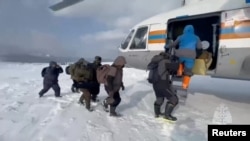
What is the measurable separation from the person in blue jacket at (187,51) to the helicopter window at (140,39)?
8.57ft

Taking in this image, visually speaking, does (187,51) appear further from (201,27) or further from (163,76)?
(201,27)

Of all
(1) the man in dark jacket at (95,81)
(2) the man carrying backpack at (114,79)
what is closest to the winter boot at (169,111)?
(2) the man carrying backpack at (114,79)

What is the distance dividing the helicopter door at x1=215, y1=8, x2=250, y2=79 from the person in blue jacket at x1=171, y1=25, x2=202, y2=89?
0.88 metres

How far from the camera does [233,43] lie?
697 cm

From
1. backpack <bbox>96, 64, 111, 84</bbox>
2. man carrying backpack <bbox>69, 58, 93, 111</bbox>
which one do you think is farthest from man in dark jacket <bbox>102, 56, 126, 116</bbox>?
man carrying backpack <bbox>69, 58, 93, 111</bbox>

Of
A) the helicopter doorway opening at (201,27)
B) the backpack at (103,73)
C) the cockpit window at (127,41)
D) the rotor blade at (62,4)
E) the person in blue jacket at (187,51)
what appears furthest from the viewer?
the rotor blade at (62,4)

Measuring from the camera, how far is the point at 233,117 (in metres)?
6.95

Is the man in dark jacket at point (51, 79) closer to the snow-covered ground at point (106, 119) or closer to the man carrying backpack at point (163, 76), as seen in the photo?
the snow-covered ground at point (106, 119)

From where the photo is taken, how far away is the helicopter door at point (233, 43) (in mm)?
6781

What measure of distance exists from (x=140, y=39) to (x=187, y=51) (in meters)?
3.23

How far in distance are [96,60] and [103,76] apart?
1553 millimetres

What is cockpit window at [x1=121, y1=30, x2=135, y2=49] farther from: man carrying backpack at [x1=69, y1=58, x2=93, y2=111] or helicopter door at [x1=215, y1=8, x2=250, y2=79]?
helicopter door at [x1=215, y1=8, x2=250, y2=79]

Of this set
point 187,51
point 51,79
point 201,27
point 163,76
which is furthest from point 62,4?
point 163,76

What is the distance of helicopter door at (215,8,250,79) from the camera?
678 cm
